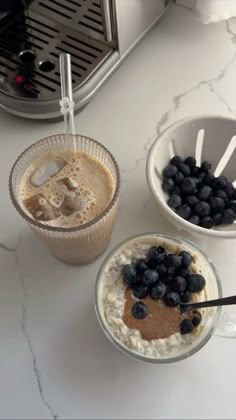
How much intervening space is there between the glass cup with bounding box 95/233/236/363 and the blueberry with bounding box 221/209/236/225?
0.07 meters

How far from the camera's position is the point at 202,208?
2.39 feet

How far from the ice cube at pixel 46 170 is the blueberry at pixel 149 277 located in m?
0.17

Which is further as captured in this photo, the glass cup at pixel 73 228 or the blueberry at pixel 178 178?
the blueberry at pixel 178 178

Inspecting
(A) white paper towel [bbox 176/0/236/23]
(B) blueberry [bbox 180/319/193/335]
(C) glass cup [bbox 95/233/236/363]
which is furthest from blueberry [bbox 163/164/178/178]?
(A) white paper towel [bbox 176/0/236/23]

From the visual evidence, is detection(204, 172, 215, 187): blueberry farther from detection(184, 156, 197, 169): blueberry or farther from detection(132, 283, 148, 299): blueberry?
detection(132, 283, 148, 299): blueberry

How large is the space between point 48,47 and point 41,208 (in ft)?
1.02

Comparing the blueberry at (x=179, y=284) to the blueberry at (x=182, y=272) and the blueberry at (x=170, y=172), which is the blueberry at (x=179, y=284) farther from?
the blueberry at (x=170, y=172)

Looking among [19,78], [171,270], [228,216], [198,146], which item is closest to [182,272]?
[171,270]

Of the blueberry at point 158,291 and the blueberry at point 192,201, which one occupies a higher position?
the blueberry at point 192,201

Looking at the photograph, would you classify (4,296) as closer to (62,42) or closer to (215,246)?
(215,246)

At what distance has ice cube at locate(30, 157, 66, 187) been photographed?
0.71m

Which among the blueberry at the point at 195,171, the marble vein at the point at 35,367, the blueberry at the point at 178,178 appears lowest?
the marble vein at the point at 35,367

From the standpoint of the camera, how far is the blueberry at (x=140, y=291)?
653mm

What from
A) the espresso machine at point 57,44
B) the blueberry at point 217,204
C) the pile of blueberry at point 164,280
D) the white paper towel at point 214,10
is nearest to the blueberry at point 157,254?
the pile of blueberry at point 164,280
